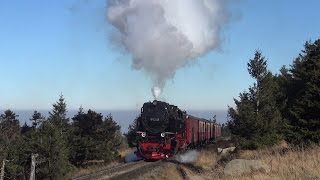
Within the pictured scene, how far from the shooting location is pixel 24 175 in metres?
38.4

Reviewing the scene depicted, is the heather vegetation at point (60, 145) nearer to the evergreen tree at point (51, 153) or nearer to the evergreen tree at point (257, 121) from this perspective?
the evergreen tree at point (51, 153)

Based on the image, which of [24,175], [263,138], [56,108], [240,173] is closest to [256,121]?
[263,138]

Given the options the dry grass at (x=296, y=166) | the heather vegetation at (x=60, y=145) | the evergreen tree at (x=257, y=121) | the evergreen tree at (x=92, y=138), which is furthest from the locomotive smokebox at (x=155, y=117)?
the evergreen tree at (x=92, y=138)

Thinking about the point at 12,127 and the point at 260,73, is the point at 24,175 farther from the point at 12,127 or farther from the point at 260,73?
the point at 12,127

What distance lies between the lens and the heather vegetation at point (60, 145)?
121 ft

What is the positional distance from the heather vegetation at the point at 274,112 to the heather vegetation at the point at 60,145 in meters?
13.2

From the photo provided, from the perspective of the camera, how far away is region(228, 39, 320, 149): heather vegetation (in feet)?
70.6

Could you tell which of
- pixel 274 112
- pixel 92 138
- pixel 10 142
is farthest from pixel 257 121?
pixel 10 142

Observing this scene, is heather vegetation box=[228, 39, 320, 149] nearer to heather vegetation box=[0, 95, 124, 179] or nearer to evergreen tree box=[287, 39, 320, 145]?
evergreen tree box=[287, 39, 320, 145]

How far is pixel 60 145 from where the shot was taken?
123ft

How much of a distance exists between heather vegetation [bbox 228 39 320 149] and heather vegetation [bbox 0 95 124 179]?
13162 millimetres

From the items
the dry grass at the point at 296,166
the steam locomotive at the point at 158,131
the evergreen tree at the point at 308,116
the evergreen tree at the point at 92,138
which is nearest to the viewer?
the dry grass at the point at 296,166

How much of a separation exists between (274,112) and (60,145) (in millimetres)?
17489

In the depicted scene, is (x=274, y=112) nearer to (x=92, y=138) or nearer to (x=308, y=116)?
(x=308, y=116)
